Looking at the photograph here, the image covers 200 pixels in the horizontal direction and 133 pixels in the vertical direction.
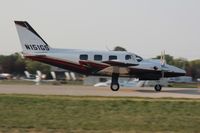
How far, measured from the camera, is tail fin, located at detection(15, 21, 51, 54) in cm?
3556

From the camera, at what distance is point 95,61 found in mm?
34812

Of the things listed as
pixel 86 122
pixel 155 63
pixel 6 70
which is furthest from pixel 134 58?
pixel 6 70

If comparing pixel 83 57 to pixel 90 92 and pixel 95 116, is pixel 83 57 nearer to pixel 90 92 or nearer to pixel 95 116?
pixel 90 92

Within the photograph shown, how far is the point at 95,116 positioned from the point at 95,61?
59.0ft

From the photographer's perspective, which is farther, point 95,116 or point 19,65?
point 19,65

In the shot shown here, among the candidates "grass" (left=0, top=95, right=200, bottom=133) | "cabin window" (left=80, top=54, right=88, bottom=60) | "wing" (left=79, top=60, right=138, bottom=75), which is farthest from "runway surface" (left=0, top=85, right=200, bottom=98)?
"grass" (left=0, top=95, right=200, bottom=133)

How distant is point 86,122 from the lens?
50.2 ft

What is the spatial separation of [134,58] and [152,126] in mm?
19866

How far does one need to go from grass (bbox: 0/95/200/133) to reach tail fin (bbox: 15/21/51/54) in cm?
1299

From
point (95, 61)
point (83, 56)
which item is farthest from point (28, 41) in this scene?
point (95, 61)

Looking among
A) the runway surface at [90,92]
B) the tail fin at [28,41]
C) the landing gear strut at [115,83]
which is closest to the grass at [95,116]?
the runway surface at [90,92]

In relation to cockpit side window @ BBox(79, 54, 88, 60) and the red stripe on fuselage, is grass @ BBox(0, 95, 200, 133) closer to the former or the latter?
cockpit side window @ BBox(79, 54, 88, 60)

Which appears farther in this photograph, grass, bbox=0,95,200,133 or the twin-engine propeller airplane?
the twin-engine propeller airplane

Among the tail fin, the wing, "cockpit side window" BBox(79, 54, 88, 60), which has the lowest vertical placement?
the wing
